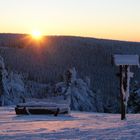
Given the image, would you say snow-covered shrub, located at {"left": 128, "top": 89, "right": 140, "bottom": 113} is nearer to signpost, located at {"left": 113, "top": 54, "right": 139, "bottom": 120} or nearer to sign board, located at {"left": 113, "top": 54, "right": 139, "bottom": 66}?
signpost, located at {"left": 113, "top": 54, "right": 139, "bottom": 120}

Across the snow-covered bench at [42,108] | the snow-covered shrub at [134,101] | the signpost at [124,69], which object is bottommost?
the snow-covered shrub at [134,101]

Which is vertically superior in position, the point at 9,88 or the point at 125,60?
the point at 125,60

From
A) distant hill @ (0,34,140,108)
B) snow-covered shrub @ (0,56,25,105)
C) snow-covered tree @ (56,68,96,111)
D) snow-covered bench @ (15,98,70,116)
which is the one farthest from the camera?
distant hill @ (0,34,140,108)

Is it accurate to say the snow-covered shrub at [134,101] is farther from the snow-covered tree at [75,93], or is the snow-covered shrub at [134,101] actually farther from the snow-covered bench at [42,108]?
the snow-covered bench at [42,108]

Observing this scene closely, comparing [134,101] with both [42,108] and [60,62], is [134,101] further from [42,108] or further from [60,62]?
[60,62]

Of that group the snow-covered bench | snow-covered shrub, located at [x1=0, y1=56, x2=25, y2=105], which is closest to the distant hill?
snow-covered shrub, located at [x1=0, y1=56, x2=25, y2=105]

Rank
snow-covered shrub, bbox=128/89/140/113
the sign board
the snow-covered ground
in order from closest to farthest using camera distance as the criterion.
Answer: the snow-covered ground, the sign board, snow-covered shrub, bbox=128/89/140/113

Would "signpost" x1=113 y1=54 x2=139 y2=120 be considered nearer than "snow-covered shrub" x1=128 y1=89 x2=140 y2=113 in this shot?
Yes

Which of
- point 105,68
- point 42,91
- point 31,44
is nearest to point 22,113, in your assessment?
point 42,91

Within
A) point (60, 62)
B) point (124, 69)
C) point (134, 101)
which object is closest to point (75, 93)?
point (134, 101)

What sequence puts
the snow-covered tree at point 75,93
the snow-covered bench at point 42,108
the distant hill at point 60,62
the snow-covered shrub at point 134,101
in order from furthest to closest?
the distant hill at point 60,62, the snow-covered tree at point 75,93, the snow-covered shrub at point 134,101, the snow-covered bench at point 42,108

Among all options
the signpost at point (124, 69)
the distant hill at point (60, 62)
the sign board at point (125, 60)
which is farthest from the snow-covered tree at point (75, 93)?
the distant hill at point (60, 62)

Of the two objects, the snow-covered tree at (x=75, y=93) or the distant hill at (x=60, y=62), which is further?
the distant hill at (x=60, y=62)

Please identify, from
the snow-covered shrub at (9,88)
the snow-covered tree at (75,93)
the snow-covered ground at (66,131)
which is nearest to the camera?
the snow-covered ground at (66,131)
